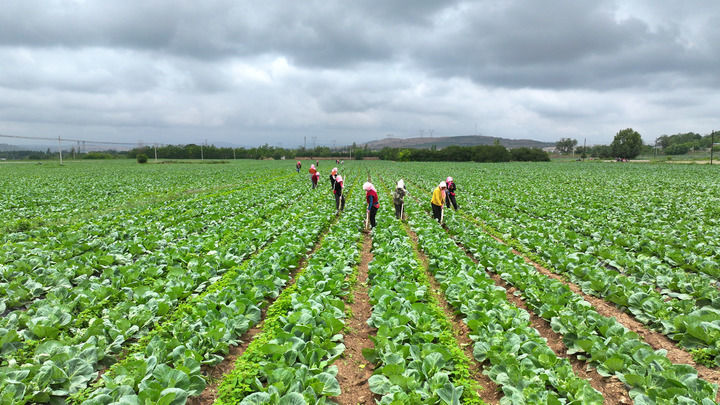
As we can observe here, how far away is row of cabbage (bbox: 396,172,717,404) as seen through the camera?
370 centimetres

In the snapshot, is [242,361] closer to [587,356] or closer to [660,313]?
[587,356]

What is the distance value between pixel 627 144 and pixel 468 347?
146245 mm

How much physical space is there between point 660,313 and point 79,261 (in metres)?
12.3

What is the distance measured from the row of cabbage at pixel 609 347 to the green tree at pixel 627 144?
14021cm

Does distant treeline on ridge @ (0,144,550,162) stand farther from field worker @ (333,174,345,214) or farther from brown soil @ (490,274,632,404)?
brown soil @ (490,274,632,404)

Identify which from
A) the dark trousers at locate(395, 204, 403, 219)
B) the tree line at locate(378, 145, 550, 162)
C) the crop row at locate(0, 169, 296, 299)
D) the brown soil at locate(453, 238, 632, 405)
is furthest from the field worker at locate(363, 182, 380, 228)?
the tree line at locate(378, 145, 550, 162)

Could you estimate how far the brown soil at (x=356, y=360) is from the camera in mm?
4320

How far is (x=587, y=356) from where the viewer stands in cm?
493

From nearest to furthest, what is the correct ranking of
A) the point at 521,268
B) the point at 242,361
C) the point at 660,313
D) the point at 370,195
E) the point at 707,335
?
the point at 242,361
the point at 707,335
the point at 660,313
the point at 521,268
the point at 370,195

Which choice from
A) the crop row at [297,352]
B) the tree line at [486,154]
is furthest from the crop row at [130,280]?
the tree line at [486,154]

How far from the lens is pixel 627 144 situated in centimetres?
11650

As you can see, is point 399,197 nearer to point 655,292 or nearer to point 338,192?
point 338,192

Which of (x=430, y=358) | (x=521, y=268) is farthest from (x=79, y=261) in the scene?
(x=521, y=268)

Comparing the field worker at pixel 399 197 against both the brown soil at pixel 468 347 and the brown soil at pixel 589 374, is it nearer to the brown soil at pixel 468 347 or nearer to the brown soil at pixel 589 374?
the brown soil at pixel 468 347
